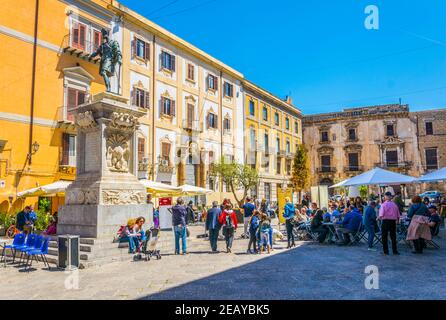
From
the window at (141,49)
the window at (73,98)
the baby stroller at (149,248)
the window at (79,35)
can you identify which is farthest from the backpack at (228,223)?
the window at (141,49)

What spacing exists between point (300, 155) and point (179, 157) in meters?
17.0

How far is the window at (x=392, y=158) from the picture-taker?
49.5 m

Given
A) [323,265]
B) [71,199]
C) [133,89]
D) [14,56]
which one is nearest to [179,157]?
[133,89]

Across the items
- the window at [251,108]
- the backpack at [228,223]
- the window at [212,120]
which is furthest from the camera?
the window at [251,108]

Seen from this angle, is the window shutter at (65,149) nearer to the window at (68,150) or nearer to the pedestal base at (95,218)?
the window at (68,150)

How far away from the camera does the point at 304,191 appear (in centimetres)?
4253

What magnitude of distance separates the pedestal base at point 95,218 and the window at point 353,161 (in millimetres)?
45364

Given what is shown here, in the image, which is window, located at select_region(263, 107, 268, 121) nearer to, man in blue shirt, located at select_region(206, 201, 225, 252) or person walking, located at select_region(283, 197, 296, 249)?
person walking, located at select_region(283, 197, 296, 249)

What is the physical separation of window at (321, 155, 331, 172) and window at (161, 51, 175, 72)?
107ft

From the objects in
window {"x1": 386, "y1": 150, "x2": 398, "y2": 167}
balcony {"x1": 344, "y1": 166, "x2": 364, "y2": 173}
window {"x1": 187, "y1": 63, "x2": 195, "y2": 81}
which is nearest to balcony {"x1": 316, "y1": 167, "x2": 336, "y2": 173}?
balcony {"x1": 344, "y1": 166, "x2": 364, "y2": 173}

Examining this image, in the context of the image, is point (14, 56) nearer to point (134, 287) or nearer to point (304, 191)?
point (134, 287)

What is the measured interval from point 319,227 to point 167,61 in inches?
714

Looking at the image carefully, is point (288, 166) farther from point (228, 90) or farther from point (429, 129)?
point (429, 129)

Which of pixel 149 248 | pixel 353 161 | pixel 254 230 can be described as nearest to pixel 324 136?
pixel 353 161
